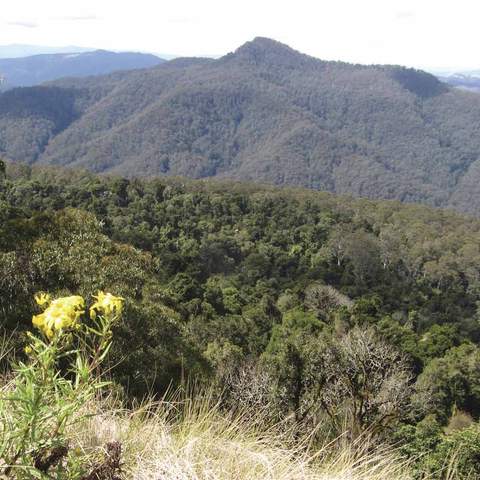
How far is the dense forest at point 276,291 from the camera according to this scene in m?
8.63

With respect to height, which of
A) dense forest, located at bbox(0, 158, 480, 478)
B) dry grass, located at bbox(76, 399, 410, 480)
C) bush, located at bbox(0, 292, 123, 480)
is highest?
bush, located at bbox(0, 292, 123, 480)

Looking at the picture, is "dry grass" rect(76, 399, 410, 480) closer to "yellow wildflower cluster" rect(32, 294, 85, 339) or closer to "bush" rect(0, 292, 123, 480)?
"bush" rect(0, 292, 123, 480)

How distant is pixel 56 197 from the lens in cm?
4491

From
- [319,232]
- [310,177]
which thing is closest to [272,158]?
[310,177]

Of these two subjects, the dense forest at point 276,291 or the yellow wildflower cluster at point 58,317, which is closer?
the yellow wildflower cluster at point 58,317

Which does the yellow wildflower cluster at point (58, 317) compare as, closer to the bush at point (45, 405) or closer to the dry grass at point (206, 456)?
the bush at point (45, 405)

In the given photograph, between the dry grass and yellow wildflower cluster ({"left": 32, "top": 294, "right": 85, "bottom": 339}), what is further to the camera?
the dry grass

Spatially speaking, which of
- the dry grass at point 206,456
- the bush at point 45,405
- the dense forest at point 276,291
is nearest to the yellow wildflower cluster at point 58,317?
Answer: the bush at point 45,405

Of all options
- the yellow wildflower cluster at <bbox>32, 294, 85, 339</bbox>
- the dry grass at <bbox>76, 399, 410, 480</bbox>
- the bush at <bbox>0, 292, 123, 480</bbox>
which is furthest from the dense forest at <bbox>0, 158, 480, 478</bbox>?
the yellow wildflower cluster at <bbox>32, 294, 85, 339</bbox>

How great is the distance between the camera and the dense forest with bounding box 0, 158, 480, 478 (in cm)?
863

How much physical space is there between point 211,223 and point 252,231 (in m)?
4.10

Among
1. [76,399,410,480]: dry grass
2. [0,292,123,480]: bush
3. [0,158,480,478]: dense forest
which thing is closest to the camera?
[0,292,123,480]: bush

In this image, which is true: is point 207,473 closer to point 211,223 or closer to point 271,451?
point 271,451

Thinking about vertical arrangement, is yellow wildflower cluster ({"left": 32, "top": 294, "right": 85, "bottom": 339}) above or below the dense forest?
above
